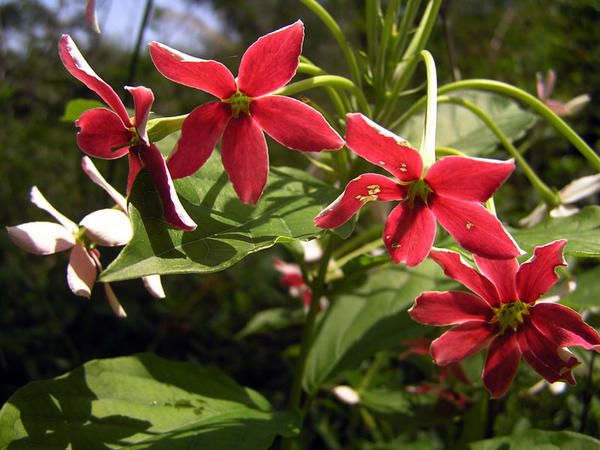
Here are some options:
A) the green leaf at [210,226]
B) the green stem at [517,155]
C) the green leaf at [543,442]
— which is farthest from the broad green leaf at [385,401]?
the green leaf at [210,226]

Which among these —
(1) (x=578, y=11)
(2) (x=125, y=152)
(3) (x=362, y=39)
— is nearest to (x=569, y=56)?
(1) (x=578, y=11)

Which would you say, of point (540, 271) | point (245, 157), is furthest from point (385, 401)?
point (245, 157)

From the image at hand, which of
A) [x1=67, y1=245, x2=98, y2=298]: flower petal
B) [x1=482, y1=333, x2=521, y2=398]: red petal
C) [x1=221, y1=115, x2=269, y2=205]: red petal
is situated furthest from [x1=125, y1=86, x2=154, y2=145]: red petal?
[x1=482, y1=333, x2=521, y2=398]: red petal

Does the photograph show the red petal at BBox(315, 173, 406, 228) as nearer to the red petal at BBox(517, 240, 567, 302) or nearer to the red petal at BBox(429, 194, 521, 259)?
the red petal at BBox(429, 194, 521, 259)

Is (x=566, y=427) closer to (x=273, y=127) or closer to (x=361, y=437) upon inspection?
(x=361, y=437)

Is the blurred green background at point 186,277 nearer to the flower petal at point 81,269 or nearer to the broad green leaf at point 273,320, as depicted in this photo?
the broad green leaf at point 273,320

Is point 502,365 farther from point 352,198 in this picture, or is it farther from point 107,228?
point 107,228
